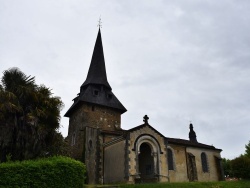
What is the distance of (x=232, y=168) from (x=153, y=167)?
7.13 m

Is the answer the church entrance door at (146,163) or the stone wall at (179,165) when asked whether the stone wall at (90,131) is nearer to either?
the church entrance door at (146,163)

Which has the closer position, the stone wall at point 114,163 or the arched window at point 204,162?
the stone wall at point 114,163

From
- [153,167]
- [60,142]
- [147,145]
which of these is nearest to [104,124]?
[147,145]

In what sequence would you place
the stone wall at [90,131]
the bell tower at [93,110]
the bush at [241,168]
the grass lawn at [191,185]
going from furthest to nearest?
1. the bell tower at [93,110]
2. the stone wall at [90,131]
3. the bush at [241,168]
4. the grass lawn at [191,185]

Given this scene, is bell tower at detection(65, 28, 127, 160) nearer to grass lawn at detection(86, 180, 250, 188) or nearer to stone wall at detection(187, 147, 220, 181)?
stone wall at detection(187, 147, 220, 181)

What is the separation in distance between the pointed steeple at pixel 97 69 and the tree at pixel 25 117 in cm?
1344

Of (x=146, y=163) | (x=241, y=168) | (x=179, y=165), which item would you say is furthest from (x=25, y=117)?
(x=241, y=168)

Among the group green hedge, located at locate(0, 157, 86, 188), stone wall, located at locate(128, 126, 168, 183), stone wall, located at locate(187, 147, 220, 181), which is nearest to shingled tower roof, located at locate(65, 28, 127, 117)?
stone wall, located at locate(128, 126, 168, 183)

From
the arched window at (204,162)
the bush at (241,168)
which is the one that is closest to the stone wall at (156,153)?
the bush at (241,168)

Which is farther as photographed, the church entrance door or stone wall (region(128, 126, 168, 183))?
the church entrance door

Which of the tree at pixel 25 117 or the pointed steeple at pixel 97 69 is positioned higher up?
the pointed steeple at pixel 97 69

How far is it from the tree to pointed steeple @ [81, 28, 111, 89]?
1344 cm

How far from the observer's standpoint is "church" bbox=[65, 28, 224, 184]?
23562mm

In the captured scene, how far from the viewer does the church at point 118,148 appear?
23.6m
